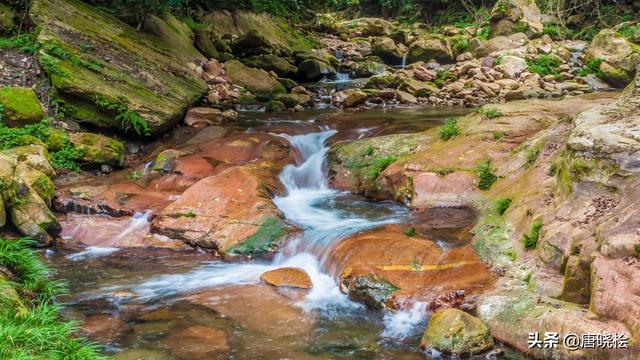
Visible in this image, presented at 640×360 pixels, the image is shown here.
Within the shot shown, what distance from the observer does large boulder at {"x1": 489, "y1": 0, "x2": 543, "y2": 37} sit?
23781 mm

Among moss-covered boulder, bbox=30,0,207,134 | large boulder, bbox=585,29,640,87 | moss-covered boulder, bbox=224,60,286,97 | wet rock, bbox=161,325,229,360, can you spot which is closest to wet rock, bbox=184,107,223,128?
moss-covered boulder, bbox=30,0,207,134

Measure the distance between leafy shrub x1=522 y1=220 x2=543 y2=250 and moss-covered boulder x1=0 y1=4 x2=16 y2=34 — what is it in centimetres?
1114

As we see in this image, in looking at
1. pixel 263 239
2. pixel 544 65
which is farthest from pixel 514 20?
pixel 263 239

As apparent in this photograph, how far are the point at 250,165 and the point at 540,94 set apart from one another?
33.1ft

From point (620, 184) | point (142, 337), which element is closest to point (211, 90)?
point (142, 337)

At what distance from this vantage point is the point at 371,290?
21.3ft

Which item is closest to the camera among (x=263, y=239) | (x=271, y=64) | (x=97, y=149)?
(x=263, y=239)

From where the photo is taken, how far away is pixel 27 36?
39.1 feet

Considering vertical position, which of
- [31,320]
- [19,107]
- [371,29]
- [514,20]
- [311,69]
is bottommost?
[31,320]

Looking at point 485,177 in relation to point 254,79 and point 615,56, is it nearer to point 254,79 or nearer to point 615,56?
point 254,79

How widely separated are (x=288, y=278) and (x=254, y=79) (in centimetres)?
1045

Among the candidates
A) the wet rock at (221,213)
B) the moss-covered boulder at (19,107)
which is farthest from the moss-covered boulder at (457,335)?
the moss-covered boulder at (19,107)

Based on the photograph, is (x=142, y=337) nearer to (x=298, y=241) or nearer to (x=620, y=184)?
(x=298, y=241)

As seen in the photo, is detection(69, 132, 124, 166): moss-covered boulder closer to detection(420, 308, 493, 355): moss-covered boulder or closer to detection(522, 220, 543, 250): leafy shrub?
detection(420, 308, 493, 355): moss-covered boulder
